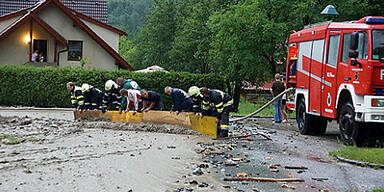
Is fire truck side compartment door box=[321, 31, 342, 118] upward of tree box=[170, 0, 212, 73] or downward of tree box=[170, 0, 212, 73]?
downward

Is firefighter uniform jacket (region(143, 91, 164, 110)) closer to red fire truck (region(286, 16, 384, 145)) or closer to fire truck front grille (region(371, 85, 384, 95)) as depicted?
red fire truck (region(286, 16, 384, 145))

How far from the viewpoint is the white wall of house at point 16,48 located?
37.9 metres

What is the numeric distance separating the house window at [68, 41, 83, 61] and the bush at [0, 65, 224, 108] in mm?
9786

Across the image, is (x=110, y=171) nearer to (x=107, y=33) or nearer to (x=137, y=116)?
(x=137, y=116)

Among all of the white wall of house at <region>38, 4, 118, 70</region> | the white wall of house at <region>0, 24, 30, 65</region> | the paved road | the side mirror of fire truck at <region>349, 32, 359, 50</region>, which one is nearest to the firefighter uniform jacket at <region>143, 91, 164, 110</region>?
the paved road

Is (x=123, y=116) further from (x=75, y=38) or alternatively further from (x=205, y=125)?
(x=75, y=38)

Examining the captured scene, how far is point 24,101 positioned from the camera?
30.9 meters

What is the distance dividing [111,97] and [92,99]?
3.82ft

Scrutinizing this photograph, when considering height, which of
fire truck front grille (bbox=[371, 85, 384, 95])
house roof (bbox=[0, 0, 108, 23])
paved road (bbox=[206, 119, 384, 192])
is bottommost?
paved road (bbox=[206, 119, 384, 192])

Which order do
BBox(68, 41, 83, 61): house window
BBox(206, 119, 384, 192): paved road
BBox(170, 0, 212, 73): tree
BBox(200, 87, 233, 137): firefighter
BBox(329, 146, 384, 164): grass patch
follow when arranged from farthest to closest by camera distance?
BBox(170, 0, 212, 73): tree
BBox(68, 41, 83, 61): house window
BBox(200, 87, 233, 137): firefighter
BBox(329, 146, 384, 164): grass patch
BBox(206, 119, 384, 192): paved road

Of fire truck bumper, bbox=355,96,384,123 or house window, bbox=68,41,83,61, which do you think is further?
house window, bbox=68,41,83,61

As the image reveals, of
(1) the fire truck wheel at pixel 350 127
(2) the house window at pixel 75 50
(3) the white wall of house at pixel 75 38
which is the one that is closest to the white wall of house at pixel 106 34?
(3) the white wall of house at pixel 75 38

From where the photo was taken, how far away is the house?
37969 mm

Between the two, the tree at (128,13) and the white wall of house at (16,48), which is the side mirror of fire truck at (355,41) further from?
the tree at (128,13)
